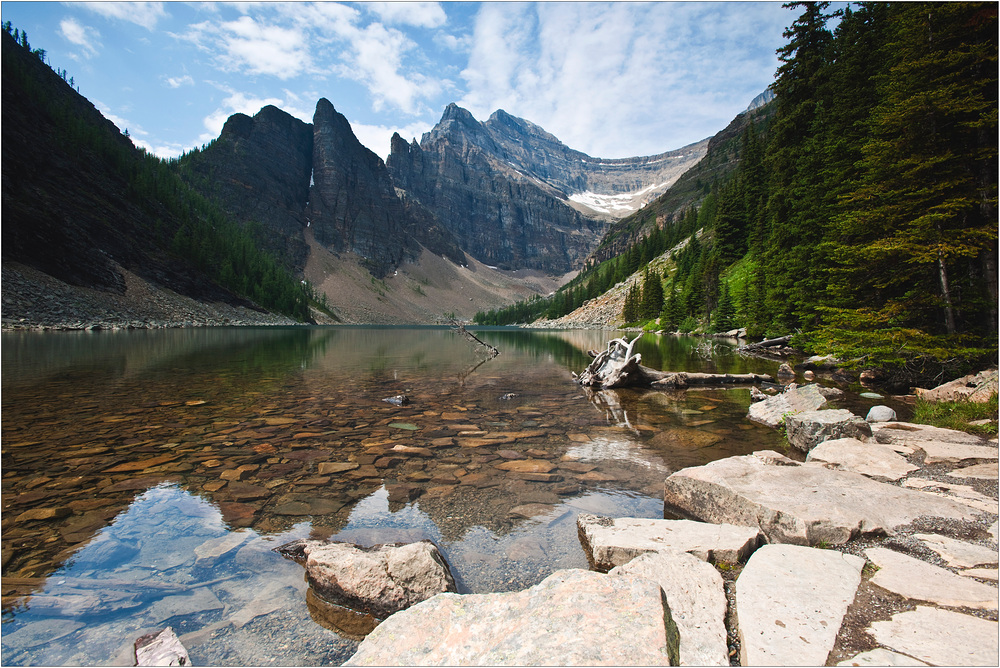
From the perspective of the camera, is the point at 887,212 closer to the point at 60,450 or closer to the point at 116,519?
the point at 116,519

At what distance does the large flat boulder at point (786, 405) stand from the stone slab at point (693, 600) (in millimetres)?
8526

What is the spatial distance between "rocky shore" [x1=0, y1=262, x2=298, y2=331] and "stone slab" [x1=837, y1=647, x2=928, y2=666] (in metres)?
77.1

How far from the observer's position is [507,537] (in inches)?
212

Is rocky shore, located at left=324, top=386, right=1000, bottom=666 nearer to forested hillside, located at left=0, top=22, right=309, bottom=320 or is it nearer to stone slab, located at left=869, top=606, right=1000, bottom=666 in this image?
stone slab, located at left=869, top=606, right=1000, bottom=666

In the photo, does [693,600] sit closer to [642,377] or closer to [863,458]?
[863,458]

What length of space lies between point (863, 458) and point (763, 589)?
5.07 metres

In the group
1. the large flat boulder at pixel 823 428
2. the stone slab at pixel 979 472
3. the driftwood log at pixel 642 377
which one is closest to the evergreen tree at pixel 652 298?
the driftwood log at pixel 642 377

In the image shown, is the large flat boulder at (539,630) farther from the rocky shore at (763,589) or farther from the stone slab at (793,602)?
the stone slab at (793,602)

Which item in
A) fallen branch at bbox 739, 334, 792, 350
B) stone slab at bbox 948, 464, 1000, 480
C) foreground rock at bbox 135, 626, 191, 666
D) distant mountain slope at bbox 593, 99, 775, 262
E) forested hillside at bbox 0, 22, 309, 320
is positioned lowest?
foreground rock at bbox 135, 626, 191, 666

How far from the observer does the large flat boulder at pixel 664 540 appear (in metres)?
4.22

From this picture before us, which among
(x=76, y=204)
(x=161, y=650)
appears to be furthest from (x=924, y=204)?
(x=76, y=204)

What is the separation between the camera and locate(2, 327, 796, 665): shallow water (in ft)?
12.5

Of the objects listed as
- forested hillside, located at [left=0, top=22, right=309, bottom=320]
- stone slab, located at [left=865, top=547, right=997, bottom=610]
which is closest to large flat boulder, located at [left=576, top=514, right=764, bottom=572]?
stone slab, located at [left=865, top=547, right=997, bottom=610]

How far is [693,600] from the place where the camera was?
10.9 ft
